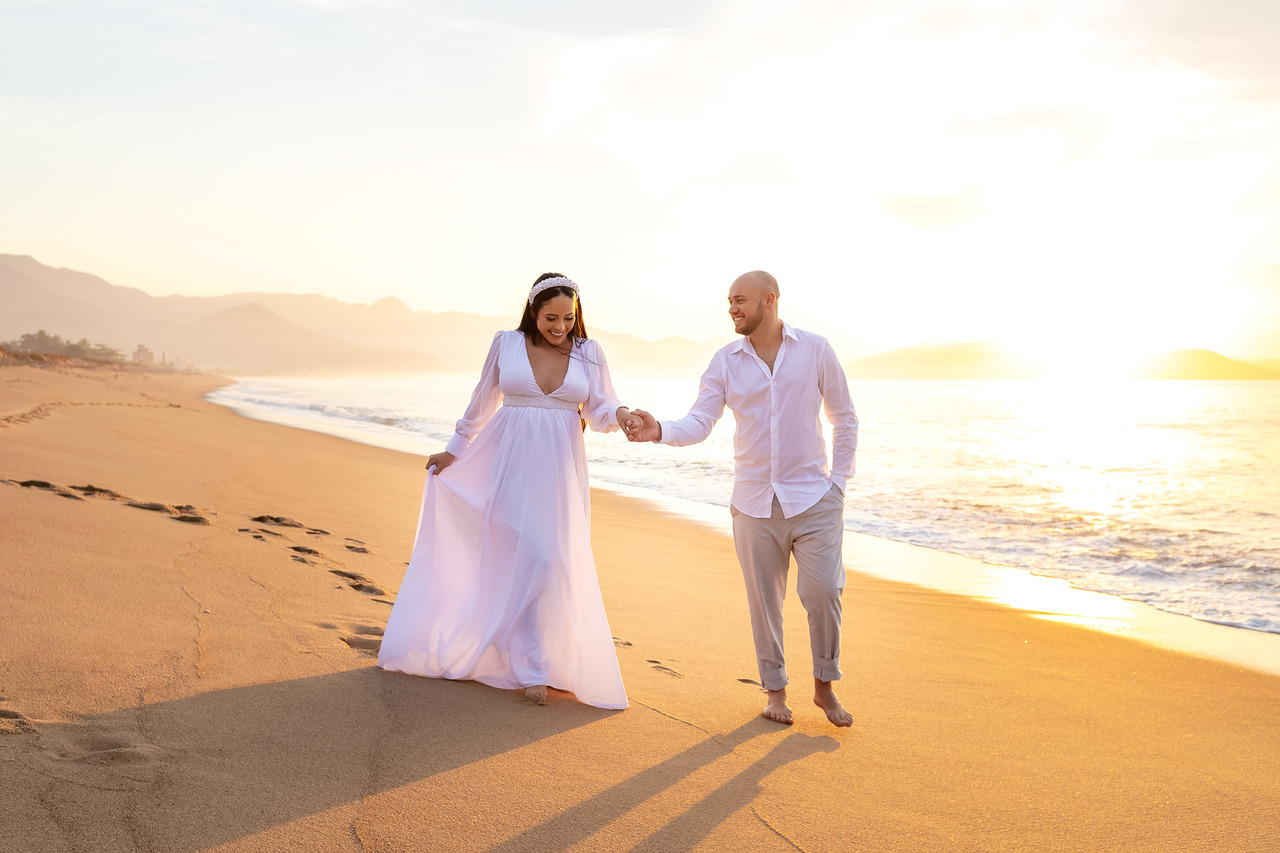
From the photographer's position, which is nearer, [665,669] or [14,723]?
[14,723]

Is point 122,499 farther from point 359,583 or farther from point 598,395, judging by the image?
point 598,395

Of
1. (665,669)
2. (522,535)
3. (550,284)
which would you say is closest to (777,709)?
(665,669)

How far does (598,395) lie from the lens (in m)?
4.14

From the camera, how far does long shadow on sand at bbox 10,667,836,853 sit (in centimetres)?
232

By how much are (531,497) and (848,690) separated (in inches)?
80.3

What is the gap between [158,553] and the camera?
199 inches

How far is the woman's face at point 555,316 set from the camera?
4.02 m

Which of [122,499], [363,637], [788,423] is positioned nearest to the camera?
[788,423]

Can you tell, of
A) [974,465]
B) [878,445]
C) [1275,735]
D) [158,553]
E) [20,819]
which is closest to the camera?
[20,819]

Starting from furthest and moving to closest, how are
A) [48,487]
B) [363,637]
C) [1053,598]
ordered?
[1053,598], [48,487], [363,637]

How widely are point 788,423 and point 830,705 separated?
135 centimetres

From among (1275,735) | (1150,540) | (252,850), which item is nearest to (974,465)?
(1150,540)

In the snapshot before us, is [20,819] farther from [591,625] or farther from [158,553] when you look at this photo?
[158,553]

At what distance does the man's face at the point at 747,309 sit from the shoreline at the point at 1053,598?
Answer: 424 cm
